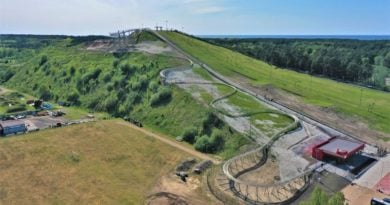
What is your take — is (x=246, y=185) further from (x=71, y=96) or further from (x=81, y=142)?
(x=71, y=96)

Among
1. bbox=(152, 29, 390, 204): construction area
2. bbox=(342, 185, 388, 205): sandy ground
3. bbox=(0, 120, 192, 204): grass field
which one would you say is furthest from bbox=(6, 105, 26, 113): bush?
bbox=(342, 185, 388, 205): sandy ground

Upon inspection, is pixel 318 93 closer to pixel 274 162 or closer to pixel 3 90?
pixel 274 162

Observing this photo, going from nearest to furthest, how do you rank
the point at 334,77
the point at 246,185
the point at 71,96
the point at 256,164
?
the point at 246,185 < the point at 256,164 < the point at 71,96 < the point at 334,77

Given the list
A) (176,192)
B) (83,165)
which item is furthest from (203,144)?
(83,165)

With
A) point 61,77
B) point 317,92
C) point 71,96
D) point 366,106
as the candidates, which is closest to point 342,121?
point 366,106

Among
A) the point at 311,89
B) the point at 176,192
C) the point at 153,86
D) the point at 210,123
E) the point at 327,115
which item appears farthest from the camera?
the point at 311,89

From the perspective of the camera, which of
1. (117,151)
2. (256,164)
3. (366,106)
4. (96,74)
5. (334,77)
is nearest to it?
(256,164)

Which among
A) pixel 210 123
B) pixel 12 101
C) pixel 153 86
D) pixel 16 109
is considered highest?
pixel 153 86
